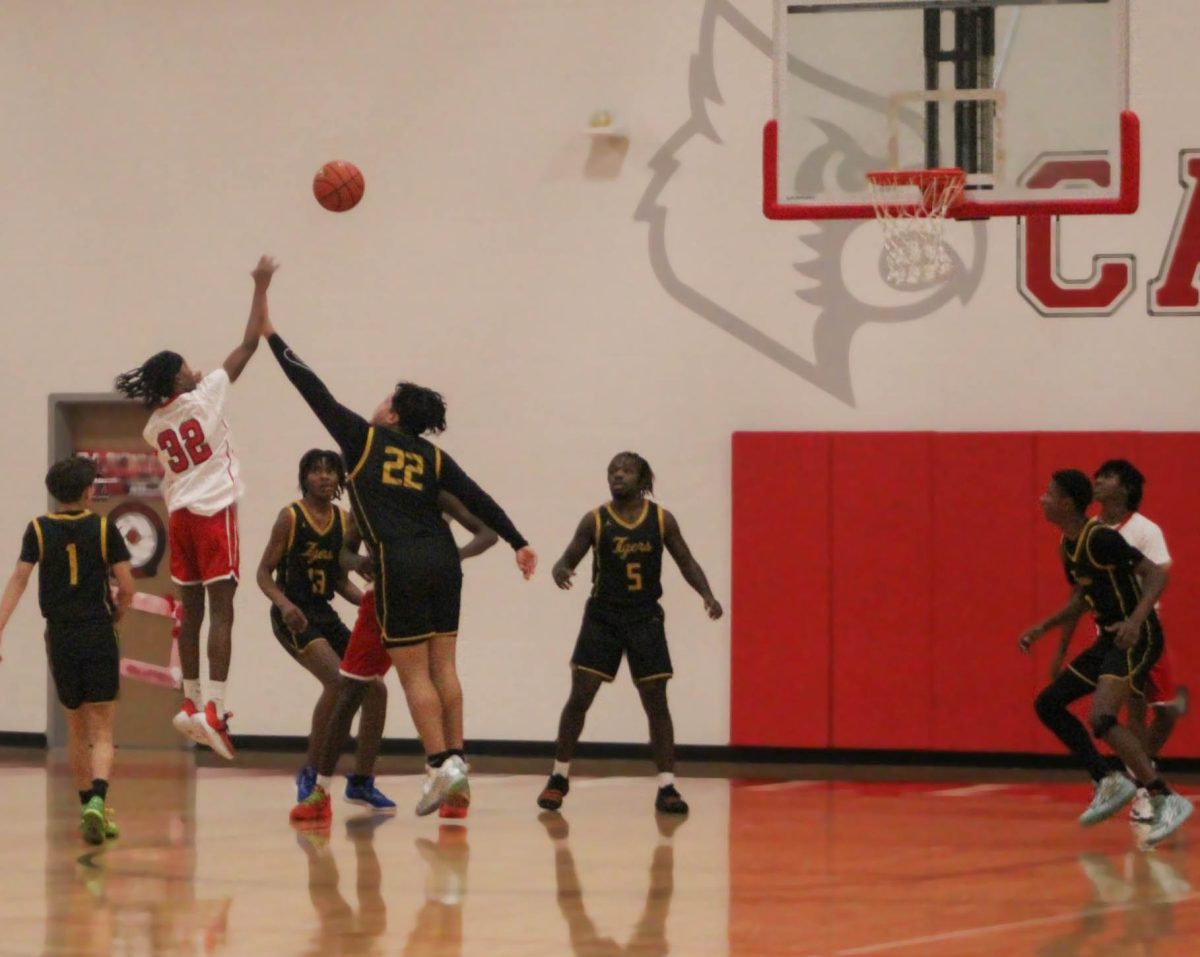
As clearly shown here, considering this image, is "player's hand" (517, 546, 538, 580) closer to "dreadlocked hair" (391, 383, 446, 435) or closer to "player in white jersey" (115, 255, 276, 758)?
"dreadlocked hair" (391, 383, 446, 435)

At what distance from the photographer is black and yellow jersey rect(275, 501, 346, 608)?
362 inches

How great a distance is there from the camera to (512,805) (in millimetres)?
9898

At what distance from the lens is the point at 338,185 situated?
33.5 ft

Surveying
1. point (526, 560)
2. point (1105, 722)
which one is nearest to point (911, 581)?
point (1105, 722)

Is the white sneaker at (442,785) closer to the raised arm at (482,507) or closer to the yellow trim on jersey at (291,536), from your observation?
the raised arm at (482,507)

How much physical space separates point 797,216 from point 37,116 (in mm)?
5916

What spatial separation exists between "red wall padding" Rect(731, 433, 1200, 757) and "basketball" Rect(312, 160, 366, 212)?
3048 mm

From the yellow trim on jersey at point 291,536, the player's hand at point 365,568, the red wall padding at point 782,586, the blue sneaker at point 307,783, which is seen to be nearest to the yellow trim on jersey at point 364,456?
the player's hand at point 365,568

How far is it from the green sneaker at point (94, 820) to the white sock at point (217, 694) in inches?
29.2

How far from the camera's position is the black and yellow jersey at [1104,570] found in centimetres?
867

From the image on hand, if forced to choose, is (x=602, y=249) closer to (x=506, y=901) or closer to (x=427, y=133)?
(x=427, y=133)

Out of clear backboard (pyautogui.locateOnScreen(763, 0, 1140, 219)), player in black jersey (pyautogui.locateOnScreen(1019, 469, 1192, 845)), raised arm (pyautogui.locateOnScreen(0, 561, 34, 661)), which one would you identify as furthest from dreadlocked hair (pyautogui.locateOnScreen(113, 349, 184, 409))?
player in black jersey (pyautogui.locateOnScreen(1019, 469, 1192, 845))

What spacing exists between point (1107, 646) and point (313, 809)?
3932 millimetres

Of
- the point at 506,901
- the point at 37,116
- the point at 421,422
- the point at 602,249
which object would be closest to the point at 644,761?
the point at 602,249
